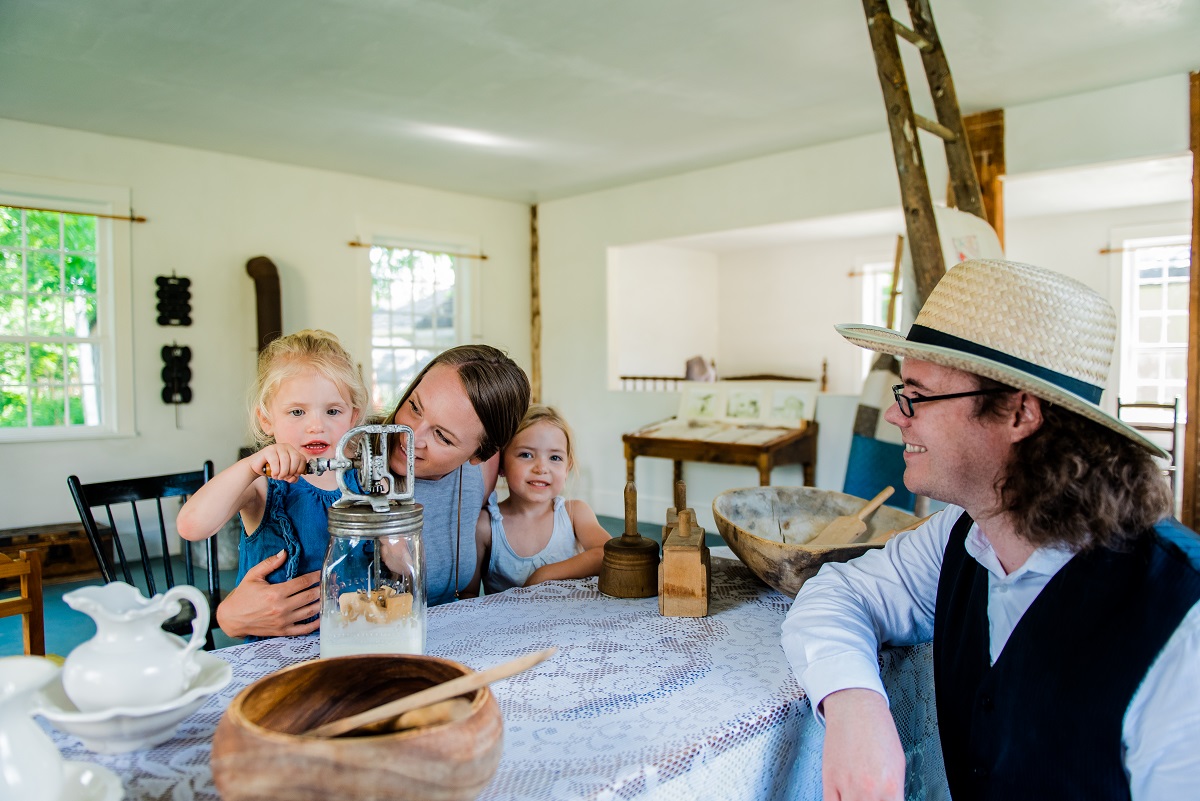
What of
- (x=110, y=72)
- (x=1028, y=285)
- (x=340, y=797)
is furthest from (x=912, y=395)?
(x=110, y=72)

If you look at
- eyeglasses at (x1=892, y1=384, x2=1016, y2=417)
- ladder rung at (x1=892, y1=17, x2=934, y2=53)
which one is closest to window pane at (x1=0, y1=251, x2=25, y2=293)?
ladder rung at (x1=892, y1=17, x2=934, y2=53)

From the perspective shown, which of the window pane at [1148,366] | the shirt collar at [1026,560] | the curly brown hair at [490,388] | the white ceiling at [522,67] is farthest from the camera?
the window pane at [1148,366]

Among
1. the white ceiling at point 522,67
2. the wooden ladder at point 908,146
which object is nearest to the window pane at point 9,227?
the white ceiling at point 522,67

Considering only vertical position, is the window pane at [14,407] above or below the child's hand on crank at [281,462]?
below

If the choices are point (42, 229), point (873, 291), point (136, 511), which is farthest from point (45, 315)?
point (873, 291)

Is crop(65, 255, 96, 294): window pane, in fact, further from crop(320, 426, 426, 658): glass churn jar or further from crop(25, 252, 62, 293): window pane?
crop(320, 426, 426, 658): glass churn jar

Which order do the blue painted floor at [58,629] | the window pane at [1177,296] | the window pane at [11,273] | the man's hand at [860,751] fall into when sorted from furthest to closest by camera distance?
Result: the window pane at [1177,296] → the window pane at [11,273] → the blue painted floor at [58,629] → the man's hand at [860,751]

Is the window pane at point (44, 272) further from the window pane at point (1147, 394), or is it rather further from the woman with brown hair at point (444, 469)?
the window pane at point (1147, 394)

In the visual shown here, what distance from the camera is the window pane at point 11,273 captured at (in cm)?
491

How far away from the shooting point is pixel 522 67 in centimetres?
399

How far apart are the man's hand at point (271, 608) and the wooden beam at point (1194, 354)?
4.43 metres

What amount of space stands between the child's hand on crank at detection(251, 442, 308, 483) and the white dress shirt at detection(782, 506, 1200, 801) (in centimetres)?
88

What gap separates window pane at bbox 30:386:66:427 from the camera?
16.6 feet

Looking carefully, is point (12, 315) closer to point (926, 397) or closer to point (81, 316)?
point (81, 316)
